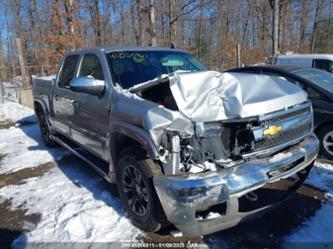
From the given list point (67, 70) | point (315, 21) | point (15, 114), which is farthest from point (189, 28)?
point (67, 70)

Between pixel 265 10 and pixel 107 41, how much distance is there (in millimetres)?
14833

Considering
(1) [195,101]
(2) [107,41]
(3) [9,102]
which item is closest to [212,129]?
(1) [195,101]

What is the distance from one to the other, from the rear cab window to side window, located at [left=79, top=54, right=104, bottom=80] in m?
0.32

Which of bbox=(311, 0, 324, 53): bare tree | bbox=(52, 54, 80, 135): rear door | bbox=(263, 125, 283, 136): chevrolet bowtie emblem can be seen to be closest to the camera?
bbox=(263, 125, 283, 136): chevrolet bowtie emblem

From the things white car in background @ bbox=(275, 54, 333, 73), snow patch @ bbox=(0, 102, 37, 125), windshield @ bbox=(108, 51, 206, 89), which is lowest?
snow patch @ bbox=(0, 102, 37, 125)

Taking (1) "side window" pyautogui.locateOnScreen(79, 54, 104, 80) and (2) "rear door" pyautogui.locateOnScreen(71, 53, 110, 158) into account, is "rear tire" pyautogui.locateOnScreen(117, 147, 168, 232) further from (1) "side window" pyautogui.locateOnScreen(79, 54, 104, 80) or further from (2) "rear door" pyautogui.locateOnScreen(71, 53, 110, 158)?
(1) "side window" pyautogui.locateOnScreen(79, 54, 104, 80)

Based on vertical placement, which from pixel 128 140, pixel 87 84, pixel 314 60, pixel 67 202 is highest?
pixel 87 84

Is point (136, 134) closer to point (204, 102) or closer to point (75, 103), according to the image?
point (204, 102)

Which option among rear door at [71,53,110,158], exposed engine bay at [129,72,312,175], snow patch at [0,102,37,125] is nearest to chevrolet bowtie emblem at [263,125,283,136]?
exposed engine bay at [129,72,312,175]

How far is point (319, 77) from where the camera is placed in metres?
6.16

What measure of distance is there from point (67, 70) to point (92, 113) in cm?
158

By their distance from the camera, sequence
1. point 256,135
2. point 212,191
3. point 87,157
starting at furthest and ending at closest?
point 87,157, point 256,135, point 212,191

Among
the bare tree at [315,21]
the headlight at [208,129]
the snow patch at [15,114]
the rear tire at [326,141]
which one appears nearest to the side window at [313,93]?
the rear tire at [326,141]

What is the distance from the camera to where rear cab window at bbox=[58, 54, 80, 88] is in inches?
194
